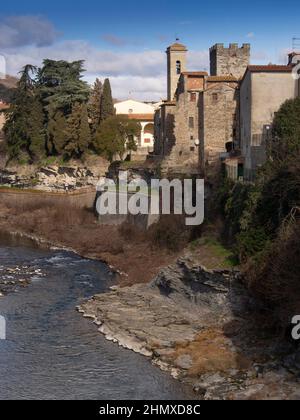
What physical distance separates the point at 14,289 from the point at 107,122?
2235cm

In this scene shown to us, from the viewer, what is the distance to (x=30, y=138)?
47625 mm

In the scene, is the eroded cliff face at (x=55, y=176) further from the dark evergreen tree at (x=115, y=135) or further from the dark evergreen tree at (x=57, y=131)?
the dark evergreen tree at (x=57, y=131)

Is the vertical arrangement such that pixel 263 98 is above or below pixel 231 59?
below

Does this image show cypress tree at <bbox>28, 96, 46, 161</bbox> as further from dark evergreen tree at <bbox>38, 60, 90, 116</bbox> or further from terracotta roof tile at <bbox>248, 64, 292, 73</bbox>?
terracotta roof tile at <bbox>248, 64, 292, 73</bbox>

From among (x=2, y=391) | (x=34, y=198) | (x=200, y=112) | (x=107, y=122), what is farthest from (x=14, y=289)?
(x=107, y=122)

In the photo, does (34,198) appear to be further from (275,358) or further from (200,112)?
(275,358)

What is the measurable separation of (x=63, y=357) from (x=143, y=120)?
3815 cm

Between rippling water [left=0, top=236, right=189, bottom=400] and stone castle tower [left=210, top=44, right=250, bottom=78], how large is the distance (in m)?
18.7

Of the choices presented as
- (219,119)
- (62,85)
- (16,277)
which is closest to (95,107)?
(62,85)

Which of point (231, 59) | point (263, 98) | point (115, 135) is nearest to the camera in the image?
point (263, 98)

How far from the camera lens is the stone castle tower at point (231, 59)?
38469mm

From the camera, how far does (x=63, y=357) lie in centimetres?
1706

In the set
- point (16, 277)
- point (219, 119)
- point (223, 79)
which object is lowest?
point (16, 277)

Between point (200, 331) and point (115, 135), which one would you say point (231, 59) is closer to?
point (115, 135)
